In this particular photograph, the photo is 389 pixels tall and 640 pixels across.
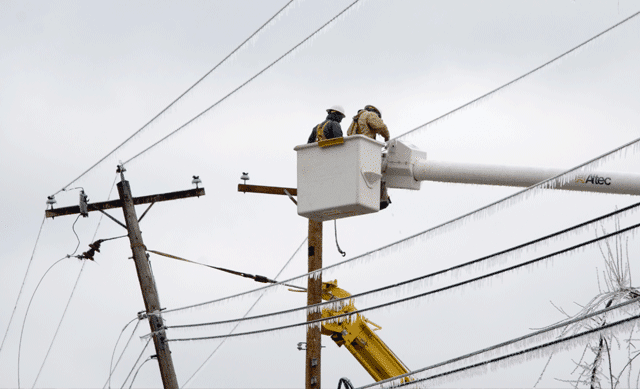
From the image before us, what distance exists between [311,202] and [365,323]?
9266mm

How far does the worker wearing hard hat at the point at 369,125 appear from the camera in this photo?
12.7 m

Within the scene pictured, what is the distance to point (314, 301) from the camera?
17.1 metres

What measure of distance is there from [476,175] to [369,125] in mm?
1915

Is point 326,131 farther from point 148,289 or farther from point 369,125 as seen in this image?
point 148,289

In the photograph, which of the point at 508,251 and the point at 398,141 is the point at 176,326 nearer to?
the point at 398,141

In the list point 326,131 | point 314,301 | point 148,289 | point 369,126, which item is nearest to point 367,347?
point 314,301

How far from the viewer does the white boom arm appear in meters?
10.7

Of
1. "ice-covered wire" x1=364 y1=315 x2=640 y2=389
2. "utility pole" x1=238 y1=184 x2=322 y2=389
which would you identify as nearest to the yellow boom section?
"utility pole" x1=238 y1=184 x2=322 y2=389

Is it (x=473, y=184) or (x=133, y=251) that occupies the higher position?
(x=133, y=251)

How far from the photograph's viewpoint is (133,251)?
17.4 m

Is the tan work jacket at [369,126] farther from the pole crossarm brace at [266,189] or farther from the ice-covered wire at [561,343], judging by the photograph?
the pole crossarm brace at [266,189]

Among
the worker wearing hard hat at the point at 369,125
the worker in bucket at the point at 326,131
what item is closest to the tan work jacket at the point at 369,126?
the worker wearing hard hat at the point at 369,125

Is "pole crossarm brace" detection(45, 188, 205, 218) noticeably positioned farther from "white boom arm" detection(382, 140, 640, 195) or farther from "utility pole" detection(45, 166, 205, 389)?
"white boom arm" detection(382, 140, 640, 195)

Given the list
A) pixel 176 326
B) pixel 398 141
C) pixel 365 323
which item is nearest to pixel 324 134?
pixel 398 141
